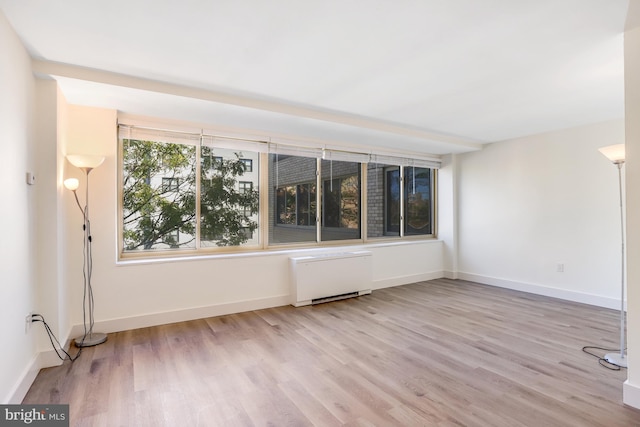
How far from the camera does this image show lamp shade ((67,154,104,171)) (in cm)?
274

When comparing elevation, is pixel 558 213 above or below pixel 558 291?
above

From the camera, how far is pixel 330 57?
2.35m

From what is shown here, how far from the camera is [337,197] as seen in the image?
16.7 feet

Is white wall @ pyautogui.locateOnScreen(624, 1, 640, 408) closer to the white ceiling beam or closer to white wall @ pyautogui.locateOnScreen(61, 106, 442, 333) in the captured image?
the white ceiling beam

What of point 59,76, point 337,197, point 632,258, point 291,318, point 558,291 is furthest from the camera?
point 337,197

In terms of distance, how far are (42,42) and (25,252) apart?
1.45 metres

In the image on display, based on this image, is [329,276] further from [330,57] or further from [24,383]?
[24,383]

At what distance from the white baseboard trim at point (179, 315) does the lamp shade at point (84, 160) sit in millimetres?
1566

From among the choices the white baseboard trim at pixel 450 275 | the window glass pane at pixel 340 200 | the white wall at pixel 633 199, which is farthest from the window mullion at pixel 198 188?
the white baseboard trim at pixel 450 275

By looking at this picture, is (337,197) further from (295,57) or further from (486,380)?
(486,380)

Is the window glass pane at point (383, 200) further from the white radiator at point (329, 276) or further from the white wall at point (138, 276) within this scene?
the white wall at point (138, 276)

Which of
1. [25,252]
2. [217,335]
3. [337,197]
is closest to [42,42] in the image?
[25,252]

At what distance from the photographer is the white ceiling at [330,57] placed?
1.82m

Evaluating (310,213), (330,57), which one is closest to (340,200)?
(310,213)
